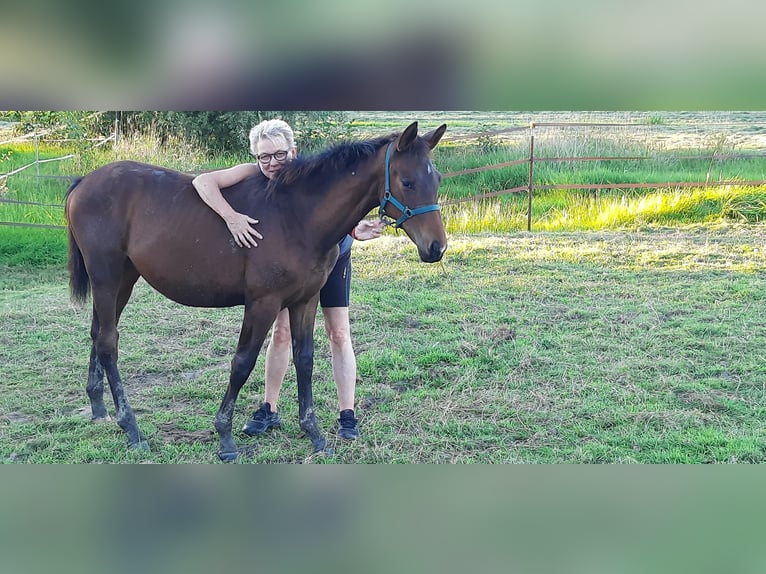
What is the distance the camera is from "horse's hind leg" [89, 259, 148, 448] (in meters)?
3.83

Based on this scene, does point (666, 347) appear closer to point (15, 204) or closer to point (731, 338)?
point (731, 338)

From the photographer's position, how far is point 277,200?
3607 mm

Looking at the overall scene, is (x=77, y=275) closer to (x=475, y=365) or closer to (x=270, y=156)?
(x=270, y=156)

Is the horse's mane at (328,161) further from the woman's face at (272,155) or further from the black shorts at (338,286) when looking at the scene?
the black shorts at (338,286)

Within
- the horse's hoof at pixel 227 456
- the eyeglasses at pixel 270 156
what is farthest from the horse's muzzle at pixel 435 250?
the horse's hoof at pixel 227 456

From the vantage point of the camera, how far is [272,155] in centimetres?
366

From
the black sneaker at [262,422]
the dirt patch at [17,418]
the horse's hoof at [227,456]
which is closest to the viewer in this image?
the horse's hoof at [227,456]

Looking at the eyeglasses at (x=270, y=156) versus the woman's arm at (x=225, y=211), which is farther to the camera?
the eyeglasses at (x=270, y=156)

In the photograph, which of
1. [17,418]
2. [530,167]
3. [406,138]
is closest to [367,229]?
[406,138]

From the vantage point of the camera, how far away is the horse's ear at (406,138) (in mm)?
3148

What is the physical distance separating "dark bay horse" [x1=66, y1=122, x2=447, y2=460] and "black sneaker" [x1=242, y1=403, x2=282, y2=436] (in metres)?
0.31

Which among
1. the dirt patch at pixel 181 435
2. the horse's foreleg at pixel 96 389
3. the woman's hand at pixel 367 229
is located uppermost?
the woman's hand at pixel 367 229

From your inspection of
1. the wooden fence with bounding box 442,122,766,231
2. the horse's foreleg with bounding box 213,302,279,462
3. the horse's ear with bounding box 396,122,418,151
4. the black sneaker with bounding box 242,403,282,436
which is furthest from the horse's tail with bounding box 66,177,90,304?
the wooden fence with bounding box 442,122,766,231
